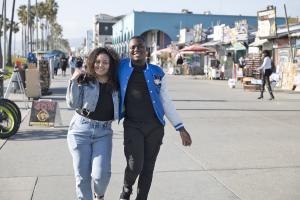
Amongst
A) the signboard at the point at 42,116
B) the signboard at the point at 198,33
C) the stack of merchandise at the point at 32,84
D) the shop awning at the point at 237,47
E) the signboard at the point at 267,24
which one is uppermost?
the signboard at the point at 198,33

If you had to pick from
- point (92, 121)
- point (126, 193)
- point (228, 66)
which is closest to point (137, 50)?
point (92, 121)

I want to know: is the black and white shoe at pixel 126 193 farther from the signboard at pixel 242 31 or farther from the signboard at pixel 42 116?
the signboard at pixel 242 31

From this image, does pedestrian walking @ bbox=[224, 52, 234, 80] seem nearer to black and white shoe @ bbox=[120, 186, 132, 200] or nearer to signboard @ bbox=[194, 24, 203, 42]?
signboard @ bbox=[194, 24, 203, 42]

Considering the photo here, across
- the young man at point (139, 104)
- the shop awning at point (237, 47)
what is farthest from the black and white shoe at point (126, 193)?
the shop awning at point (237, 47)

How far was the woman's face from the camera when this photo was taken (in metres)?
4.20

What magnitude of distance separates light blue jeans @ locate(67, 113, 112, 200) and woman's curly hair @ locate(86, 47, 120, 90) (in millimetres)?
359

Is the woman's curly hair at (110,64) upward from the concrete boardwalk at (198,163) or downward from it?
upward

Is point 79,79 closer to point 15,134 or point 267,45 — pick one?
point 15,134

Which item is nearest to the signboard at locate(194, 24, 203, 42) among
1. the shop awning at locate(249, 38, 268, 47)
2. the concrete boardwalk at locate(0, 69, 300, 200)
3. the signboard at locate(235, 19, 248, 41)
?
the signboard at locate(235, 19, 248, 41)

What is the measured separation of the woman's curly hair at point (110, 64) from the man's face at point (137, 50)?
0.15m

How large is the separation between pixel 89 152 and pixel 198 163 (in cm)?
292

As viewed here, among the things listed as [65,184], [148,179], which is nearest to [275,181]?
[148,179]

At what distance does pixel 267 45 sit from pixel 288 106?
12177 millimetres

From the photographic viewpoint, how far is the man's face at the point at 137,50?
170 inches
